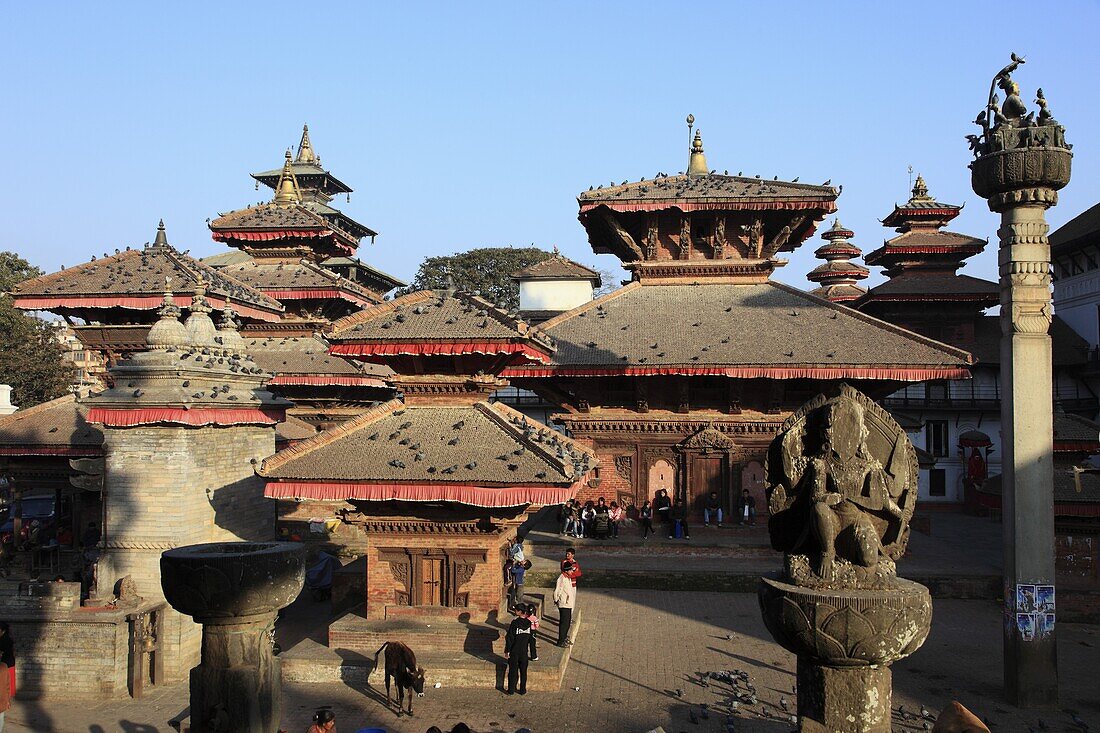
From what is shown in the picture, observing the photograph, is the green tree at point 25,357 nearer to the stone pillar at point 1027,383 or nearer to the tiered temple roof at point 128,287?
the tiered temple roof at point 128,287

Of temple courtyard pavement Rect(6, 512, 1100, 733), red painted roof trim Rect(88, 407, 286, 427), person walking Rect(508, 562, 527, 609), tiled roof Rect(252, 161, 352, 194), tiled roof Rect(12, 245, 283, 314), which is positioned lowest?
temple courtyard pavement Rect(6, 512, 1100, 733)

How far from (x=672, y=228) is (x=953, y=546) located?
12.3 meters

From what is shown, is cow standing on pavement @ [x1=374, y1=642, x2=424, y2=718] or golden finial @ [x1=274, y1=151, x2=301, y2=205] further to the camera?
golden finial @ [x1=274, y1=151, x2=301, y2=205]

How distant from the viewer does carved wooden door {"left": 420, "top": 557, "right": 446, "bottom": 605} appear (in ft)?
42.6

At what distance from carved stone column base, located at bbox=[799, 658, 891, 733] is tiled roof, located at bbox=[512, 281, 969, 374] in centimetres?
1421

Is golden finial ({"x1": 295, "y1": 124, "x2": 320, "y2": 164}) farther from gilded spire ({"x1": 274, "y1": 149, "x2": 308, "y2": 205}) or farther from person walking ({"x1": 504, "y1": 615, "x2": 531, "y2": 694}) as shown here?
person walking ({"x1": 504, "y1": 615, "x2": 531, "y2": 694})

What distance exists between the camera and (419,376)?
13492 mm

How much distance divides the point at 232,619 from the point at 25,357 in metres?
43.6

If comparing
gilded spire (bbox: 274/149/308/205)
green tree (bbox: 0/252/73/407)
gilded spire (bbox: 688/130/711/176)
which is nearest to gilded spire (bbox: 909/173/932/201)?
gilded spire (bbox: 688/130/711/176)

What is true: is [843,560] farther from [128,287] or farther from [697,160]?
[697,160]

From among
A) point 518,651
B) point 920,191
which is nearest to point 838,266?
point 920,191

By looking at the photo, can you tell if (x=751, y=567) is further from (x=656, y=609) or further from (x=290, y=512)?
(x=290, y=512)

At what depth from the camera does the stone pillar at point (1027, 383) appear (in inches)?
440

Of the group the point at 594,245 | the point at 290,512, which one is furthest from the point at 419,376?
the point at 594,245
